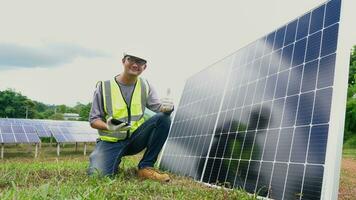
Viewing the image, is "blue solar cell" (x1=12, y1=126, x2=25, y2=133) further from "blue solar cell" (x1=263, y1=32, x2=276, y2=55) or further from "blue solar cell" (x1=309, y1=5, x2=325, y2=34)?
"blue solar cell" (x1=309, y1=5, x2=325, y2=34)

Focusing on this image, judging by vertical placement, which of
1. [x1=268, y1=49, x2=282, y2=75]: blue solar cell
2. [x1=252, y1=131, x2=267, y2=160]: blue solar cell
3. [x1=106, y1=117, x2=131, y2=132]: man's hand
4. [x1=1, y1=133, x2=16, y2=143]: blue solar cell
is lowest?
[x1=1, y1=133, x2=16, y2=143]: blue solar cell

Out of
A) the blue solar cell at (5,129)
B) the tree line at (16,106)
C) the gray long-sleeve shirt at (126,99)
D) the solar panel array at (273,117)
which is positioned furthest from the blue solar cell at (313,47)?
the tree line at (16,106)

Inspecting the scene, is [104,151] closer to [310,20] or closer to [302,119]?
[302,119]

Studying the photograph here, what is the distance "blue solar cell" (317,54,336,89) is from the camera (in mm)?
4686

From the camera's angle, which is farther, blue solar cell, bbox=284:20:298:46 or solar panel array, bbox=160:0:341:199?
blue solar cell, bbox=284:20:298:46

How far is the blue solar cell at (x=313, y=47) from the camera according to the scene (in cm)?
527

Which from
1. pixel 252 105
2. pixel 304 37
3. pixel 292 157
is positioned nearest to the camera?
pixel 292 157

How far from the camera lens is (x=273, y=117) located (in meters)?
5.53

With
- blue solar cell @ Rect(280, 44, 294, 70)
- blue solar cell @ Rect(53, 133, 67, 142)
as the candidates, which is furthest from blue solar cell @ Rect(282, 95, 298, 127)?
blue solar cell @ Rect(53, 133, 67, 142)

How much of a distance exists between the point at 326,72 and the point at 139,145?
131 inches

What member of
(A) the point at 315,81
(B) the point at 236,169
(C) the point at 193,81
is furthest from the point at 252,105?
(C) the point at 193,81

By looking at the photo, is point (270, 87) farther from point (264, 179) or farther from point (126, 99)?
point (126, 99)

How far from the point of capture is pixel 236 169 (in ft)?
19.2

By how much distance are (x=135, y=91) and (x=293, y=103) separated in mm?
2661
